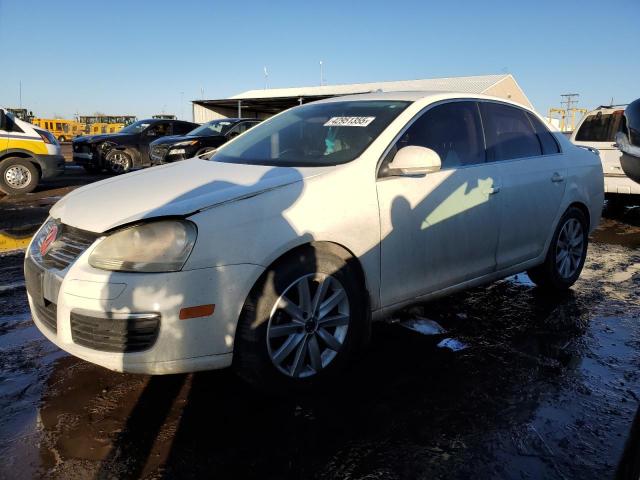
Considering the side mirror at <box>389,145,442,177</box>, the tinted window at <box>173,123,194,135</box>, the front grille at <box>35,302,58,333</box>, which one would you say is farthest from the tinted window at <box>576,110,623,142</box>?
the tinted window at <box>173,123,194,135</box>

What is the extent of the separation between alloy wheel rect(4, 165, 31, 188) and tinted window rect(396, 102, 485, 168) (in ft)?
30.1

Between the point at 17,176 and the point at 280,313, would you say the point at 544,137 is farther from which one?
the point at 17,176

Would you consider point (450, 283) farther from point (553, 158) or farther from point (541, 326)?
point (553, 158)

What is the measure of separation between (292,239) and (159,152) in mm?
10433

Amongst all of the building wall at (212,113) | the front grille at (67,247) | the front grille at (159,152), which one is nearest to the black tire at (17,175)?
the front grille at (159,152)

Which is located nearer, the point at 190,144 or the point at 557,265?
the point at 557,265

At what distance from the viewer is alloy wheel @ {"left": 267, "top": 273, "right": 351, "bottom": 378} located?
98.6 inches

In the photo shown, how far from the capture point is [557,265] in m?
4.30

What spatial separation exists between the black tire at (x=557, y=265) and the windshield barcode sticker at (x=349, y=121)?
6.38 ft

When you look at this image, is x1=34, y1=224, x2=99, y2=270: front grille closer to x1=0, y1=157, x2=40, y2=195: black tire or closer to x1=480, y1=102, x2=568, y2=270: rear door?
x1=480, y1=102, x2=568, y2=270: rear door

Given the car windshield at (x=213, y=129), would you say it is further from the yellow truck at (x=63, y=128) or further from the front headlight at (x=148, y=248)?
the yellow truck at (x=63, y=128)

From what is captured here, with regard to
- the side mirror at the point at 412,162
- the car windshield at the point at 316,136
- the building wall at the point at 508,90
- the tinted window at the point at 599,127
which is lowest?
the side mirror at the point at 412,162

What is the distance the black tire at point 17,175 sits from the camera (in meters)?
9.79

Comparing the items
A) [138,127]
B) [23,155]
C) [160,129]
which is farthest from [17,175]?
[160,129]
